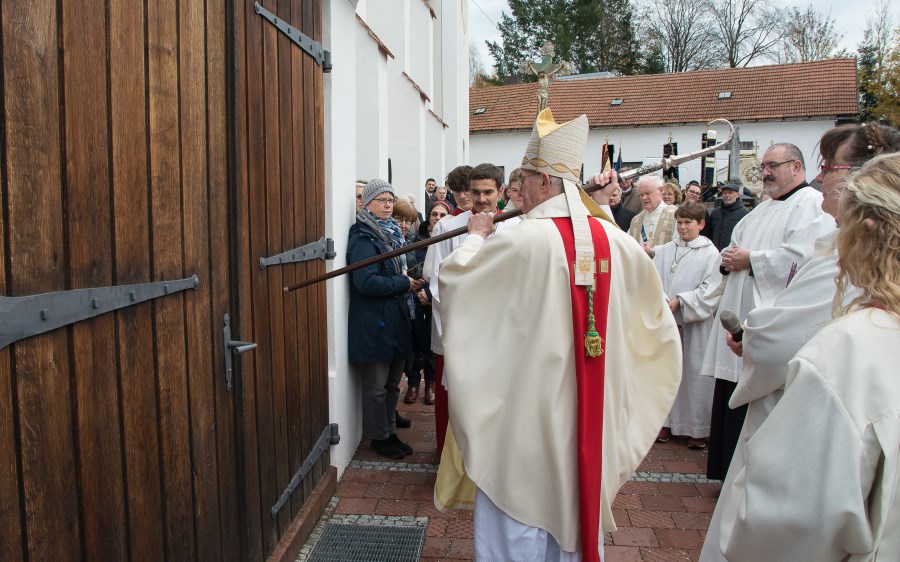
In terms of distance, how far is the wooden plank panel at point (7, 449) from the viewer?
4.82 feet

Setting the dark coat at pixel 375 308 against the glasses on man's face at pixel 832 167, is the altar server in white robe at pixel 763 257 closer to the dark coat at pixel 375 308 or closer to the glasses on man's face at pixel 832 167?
the glasses on man's face at pixel 832 167

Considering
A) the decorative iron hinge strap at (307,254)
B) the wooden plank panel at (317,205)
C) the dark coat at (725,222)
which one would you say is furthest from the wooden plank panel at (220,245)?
the dark coat at (725,222)

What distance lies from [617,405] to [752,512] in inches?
50.6

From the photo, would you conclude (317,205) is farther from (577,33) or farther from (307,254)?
(577,33)

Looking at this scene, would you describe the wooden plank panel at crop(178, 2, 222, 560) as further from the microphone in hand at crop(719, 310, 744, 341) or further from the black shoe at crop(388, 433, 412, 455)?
the black shoe at crop(388, 433, 412, 455)

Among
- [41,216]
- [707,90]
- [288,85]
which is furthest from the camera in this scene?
[707,90]

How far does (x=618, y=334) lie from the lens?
2.88 m

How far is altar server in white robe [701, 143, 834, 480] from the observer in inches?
161

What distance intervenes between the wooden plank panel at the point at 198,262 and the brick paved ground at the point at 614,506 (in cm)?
118

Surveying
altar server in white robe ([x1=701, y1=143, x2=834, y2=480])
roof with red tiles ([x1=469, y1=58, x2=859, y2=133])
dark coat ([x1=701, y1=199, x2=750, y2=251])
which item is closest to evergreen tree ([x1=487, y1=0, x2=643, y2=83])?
roof with red tiles ([x1=469, y1=58, x2=859, y2=133])

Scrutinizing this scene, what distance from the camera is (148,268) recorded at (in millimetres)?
2088

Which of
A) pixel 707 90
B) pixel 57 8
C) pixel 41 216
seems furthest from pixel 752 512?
pixel 707 90

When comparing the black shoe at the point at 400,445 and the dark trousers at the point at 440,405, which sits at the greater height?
the dark trousers at the point at 440,405

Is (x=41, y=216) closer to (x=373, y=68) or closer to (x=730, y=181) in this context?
(x=373, y=68)
